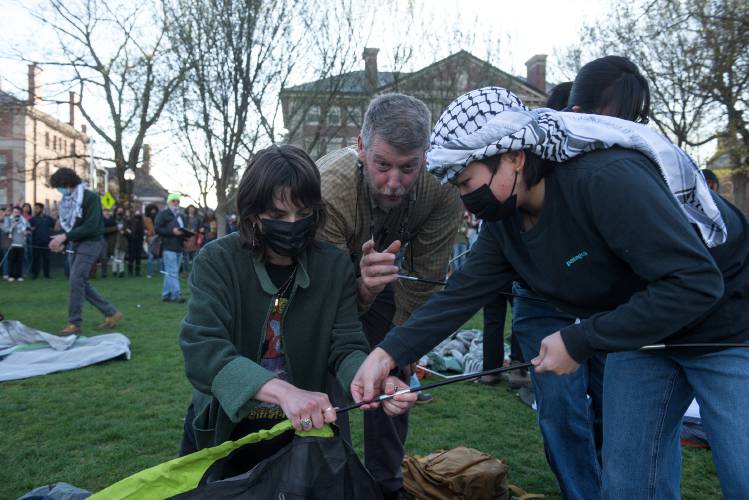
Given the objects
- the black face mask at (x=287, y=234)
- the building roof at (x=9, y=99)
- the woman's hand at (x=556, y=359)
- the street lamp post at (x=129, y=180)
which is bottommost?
→ the woman's hand at (x=556, y=359)

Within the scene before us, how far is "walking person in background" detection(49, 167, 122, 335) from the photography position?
26.8ft

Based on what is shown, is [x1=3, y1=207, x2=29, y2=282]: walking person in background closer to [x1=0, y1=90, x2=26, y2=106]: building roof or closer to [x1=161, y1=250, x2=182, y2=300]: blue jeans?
[x1=161, y1=250, x2=182, y2=300]: blue jeans

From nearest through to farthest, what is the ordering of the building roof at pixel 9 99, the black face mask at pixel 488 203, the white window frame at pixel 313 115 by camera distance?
the black face mask at pixel 488 203 → the white window frame at pixel 313 115 → the building roof at pixel 9 99

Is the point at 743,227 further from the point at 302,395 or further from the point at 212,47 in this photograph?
the point at 212,47

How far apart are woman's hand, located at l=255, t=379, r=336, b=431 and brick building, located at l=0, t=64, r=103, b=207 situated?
2748 cm

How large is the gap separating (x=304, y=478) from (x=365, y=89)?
19.4 meters

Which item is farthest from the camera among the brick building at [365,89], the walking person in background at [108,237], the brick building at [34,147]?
the brick building at [34,147]

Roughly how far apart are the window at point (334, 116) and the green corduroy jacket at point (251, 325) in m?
18.6

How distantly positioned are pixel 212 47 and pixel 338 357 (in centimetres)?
1788

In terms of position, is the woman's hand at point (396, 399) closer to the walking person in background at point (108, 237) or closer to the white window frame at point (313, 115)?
the walking person in background at point (108, 237)

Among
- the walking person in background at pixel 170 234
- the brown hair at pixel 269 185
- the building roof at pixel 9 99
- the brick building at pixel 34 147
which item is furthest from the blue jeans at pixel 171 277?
the building roof at pixel 9 99

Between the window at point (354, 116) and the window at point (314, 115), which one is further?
the window at point (314, 115)

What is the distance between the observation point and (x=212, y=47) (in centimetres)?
1864

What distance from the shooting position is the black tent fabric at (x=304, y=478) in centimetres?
193
